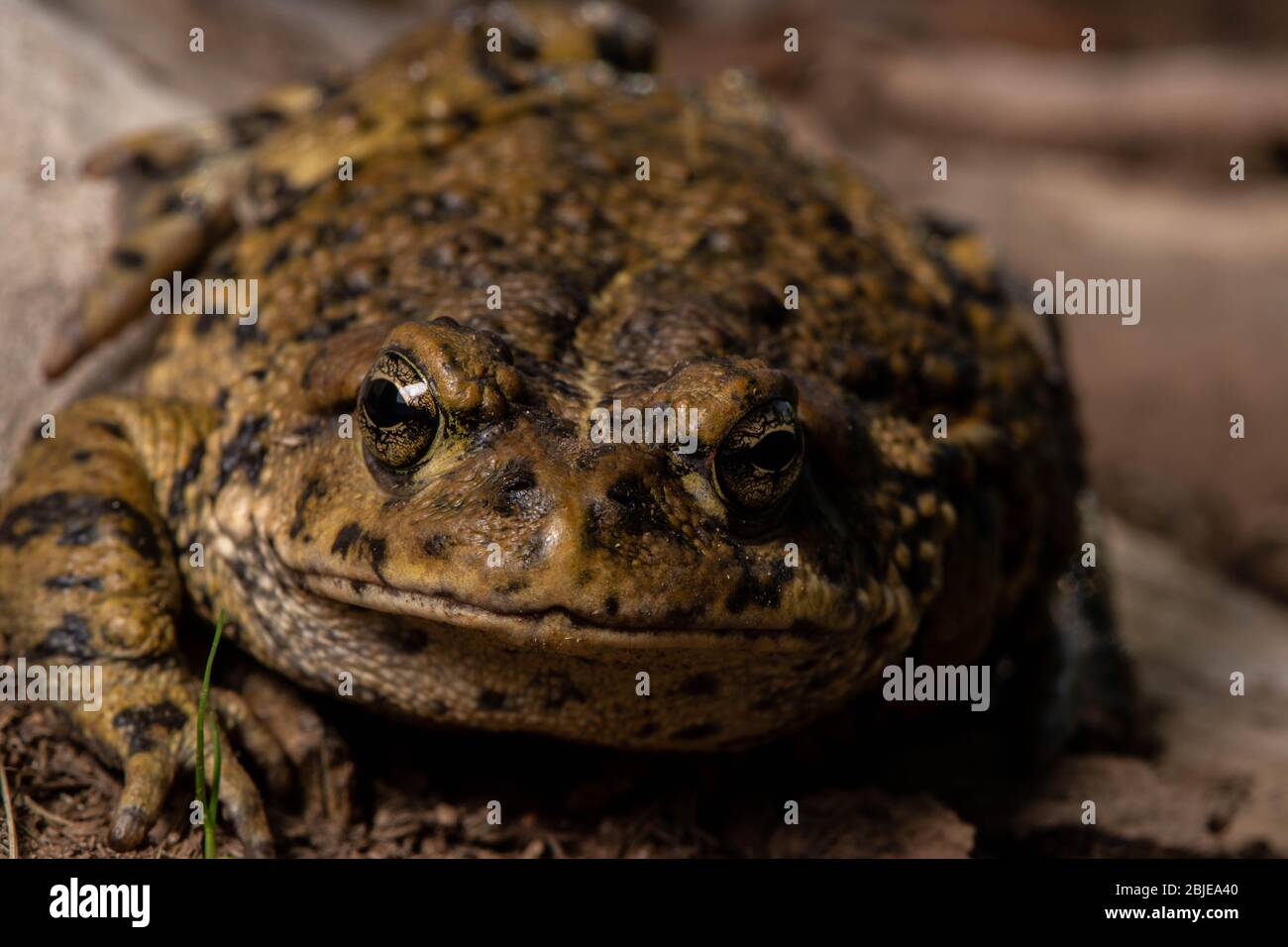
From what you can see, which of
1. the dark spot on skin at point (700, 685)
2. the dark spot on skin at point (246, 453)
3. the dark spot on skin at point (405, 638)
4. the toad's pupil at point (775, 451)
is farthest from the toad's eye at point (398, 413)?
A: the dark spot on skin at point (700, 685)

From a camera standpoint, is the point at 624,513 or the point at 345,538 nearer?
the point at 624,513

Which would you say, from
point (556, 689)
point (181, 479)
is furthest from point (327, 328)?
point (556, 689)

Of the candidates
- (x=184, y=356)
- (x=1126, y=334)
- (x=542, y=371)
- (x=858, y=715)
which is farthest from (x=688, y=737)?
(x=1126, y=334)

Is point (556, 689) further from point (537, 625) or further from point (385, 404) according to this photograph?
point (385, 404)

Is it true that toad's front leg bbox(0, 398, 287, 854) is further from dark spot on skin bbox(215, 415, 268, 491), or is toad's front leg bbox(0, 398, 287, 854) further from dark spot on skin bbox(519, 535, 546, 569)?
dark spot on skin bbox(519, 535, 546, 569)

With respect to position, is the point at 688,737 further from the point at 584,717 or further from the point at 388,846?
the point at 388,846

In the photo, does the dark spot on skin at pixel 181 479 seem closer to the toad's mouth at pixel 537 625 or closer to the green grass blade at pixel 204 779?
the green grass blade at pixel 204 779
